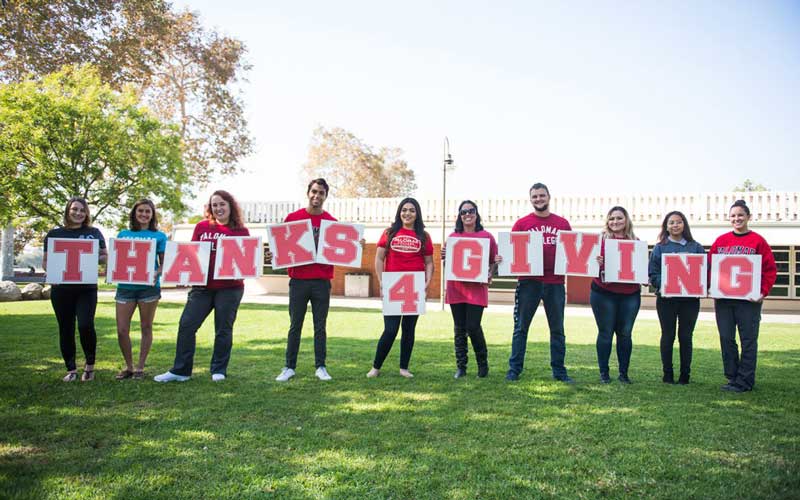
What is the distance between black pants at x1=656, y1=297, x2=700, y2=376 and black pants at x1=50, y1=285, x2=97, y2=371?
19.1 ft

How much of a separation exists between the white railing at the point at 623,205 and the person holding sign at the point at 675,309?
1276cm

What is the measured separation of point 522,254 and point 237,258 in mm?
2941

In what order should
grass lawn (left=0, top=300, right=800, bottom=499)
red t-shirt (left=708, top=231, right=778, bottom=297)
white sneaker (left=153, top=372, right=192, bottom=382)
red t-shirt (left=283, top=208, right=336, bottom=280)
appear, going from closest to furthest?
grass lawn (left=0, top=300, right=800, bottom=499)
white sneaker (left=153, top=372, right=192, bottom=382)
red t-shirt (left=708, top=231, right=778, bottom=297)
red t-shirt (left=283, top=208, right=336, bottom=280)

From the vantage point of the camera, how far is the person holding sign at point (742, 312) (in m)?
5.30

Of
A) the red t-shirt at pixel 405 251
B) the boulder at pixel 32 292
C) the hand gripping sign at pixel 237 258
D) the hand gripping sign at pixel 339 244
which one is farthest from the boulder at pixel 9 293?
the red t-shirt at pixel 405 251

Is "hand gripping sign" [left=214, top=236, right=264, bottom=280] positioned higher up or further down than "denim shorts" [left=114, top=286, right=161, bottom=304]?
higher up

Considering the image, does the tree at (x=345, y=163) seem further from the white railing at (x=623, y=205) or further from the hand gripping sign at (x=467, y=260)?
the hand gripping sign at (x=467, y=260)

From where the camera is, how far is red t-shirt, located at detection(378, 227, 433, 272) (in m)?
5.70

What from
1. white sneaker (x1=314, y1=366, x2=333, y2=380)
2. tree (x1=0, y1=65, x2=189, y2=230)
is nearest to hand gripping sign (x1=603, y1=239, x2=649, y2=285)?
white sneaker (x1=314, y1=366, x2=333, y2=380)

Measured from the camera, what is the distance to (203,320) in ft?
17.3

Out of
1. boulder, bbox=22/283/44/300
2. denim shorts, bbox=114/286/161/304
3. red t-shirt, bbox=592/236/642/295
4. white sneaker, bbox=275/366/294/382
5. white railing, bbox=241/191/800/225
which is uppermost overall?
white railing, bbox=241/191/800/225

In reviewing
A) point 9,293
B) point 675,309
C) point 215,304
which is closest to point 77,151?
point 9,293

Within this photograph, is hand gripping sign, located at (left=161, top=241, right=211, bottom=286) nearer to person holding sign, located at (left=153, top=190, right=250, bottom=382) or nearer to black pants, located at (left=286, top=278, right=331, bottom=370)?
person holding sign, located at (left=153, top=190, right=250, bottom=382)

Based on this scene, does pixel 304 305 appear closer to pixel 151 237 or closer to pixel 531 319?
pixel 151 237
